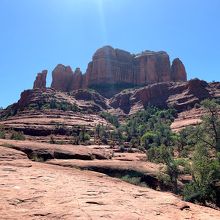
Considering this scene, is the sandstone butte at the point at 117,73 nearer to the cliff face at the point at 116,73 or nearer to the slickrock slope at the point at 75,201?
the cliff face at the point at 116,73

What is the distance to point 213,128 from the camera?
41.9 metres

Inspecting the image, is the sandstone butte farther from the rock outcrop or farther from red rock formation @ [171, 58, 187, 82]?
the rock outcrop

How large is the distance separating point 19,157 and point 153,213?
10536mm

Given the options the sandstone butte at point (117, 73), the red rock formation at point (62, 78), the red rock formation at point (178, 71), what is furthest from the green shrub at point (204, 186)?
the red rock formation at point (178, 71)

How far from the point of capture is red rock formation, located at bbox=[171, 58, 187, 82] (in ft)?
611

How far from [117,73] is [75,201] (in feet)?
605

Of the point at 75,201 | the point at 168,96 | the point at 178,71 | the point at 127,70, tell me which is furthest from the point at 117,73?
the point at 75,201

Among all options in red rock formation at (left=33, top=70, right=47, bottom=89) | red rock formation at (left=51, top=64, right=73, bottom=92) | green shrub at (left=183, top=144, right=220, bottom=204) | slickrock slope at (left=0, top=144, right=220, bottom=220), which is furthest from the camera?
red rock formation at (left=51, top=64, right=73, bottom=92)

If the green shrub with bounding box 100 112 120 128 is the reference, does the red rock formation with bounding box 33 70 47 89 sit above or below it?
above

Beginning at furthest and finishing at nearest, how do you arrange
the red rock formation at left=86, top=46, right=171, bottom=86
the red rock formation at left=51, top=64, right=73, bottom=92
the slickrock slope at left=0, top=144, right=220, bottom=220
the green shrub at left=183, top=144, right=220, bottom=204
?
the red rock formation at left=86, top=46, right=171, bottom=86 → the red rock formation at left=51, top=64, right=73, bottom=92 → the green shrub at left=183, top=144, right=220, bottom=204 → the slickrock slope at left=0, top=144, right=220, bottom=220

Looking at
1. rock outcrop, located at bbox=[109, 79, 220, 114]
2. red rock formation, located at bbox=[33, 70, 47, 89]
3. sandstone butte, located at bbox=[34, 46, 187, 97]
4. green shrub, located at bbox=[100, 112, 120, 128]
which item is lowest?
green shrub, located at bbox=[100, 112, 120, 128]

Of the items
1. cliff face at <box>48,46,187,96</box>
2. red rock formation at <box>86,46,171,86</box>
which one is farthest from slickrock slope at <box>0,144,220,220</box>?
red rock formation at <box>86,46,171,86</box>

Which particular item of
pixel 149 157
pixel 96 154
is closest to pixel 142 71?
pixel 149 157

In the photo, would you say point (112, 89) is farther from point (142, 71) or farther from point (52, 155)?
point (52, 155)
